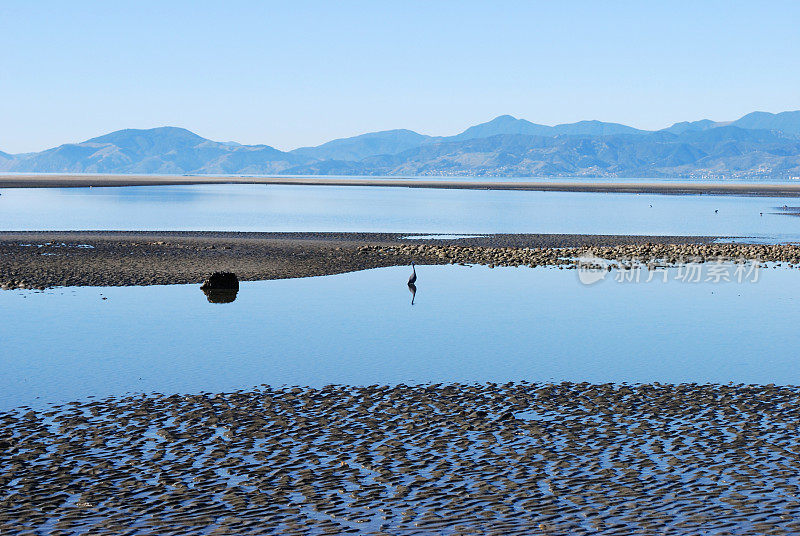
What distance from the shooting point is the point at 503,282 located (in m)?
44.2

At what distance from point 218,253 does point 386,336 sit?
29.1 metres

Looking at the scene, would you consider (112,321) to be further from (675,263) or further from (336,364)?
(675,263)

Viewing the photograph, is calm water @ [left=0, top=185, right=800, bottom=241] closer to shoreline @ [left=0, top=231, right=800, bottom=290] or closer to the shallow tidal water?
shoreline @ [left=0, top=231, right=800, bottom=290]

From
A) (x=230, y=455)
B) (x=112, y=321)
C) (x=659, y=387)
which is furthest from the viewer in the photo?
(x=112, y=321)

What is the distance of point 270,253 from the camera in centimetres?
5684

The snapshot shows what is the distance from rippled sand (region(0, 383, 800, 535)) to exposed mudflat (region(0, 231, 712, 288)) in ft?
81.4

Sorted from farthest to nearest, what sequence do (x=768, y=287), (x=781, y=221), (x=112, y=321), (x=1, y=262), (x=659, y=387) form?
(x=781, y=221), (x=1, y=262), (x=768, y=287), (x=112, y=321), (x=659, y=387)

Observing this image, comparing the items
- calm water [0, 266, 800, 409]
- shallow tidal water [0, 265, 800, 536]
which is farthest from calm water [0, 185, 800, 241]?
shallow tidal water [0, 265, 800, 536]

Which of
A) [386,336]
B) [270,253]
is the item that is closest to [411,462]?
[386,336]

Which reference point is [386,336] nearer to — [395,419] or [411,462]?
[395,419]

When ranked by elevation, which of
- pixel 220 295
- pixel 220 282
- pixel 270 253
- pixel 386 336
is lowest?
pixel 386 336

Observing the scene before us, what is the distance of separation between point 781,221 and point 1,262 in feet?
273

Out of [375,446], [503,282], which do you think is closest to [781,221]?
[503,282]

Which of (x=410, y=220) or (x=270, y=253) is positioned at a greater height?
(x=410, y=220)
